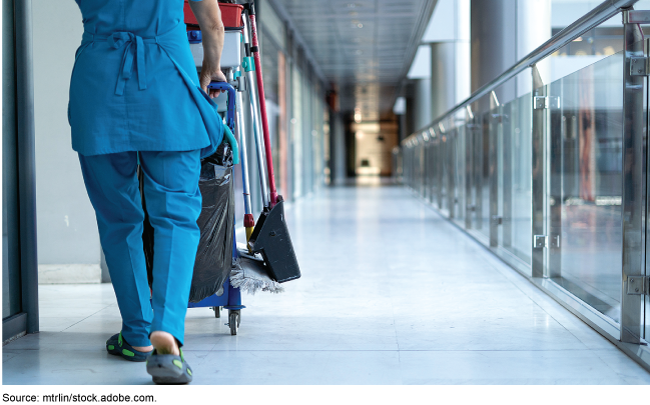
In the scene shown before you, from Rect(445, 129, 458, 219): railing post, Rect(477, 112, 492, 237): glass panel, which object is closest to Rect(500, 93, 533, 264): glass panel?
Rect(477, 112, 492, 237): glass panel

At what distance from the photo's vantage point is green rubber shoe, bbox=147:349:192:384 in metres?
1.67

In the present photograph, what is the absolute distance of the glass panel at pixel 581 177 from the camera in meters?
2.73

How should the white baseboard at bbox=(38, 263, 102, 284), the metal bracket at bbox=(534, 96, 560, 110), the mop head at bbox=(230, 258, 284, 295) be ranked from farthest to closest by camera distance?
the white baseboard at bbox=(38, 263, 102, 284)
the metal bracket at bbox=(534, 96, 560, 110)
the mop head at bbox=(230, 258, 284, 295)

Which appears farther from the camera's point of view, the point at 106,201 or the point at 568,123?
the point at 568,123

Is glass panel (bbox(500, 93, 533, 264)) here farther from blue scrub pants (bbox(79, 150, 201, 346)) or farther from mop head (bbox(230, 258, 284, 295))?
blue scrub pants (bbox(79, 150, 201, 346))

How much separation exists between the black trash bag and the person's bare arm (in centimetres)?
21

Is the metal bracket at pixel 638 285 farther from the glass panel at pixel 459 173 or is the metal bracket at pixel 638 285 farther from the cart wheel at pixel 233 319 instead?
the glass panel at pixel 459 173

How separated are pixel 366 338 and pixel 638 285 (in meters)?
0.89

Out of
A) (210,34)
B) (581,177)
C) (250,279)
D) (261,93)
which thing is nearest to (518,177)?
(581,177)

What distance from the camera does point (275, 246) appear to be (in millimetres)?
2283

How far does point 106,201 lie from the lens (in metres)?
1.89
